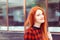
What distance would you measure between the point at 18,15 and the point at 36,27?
493cm

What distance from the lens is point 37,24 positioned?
245cm

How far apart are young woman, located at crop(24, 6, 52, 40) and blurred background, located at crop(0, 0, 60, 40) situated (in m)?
4.54

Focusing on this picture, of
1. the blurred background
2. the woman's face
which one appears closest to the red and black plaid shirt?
the woman's face

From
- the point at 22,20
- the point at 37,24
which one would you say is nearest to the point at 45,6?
the point at 22,20

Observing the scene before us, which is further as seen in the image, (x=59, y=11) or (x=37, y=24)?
(x=59, y=11)

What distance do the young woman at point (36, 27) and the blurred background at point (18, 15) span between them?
4545mm

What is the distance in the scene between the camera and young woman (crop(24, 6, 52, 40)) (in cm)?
236

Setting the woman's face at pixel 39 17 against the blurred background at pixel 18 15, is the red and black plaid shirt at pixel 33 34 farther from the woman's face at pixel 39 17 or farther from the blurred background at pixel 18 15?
the blurred background at pixel 18 15

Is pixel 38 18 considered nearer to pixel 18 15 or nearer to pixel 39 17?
pixel 39 17

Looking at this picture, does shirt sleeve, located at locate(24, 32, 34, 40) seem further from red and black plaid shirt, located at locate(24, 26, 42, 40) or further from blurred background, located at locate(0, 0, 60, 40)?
blurred background, located at locate(0, 0, 60, 40)

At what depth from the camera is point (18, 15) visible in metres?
7.32

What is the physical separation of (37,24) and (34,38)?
215mm

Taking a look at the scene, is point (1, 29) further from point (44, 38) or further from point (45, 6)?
point (44, 38)

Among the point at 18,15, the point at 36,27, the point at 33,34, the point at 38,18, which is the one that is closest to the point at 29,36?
the point at 33,34
